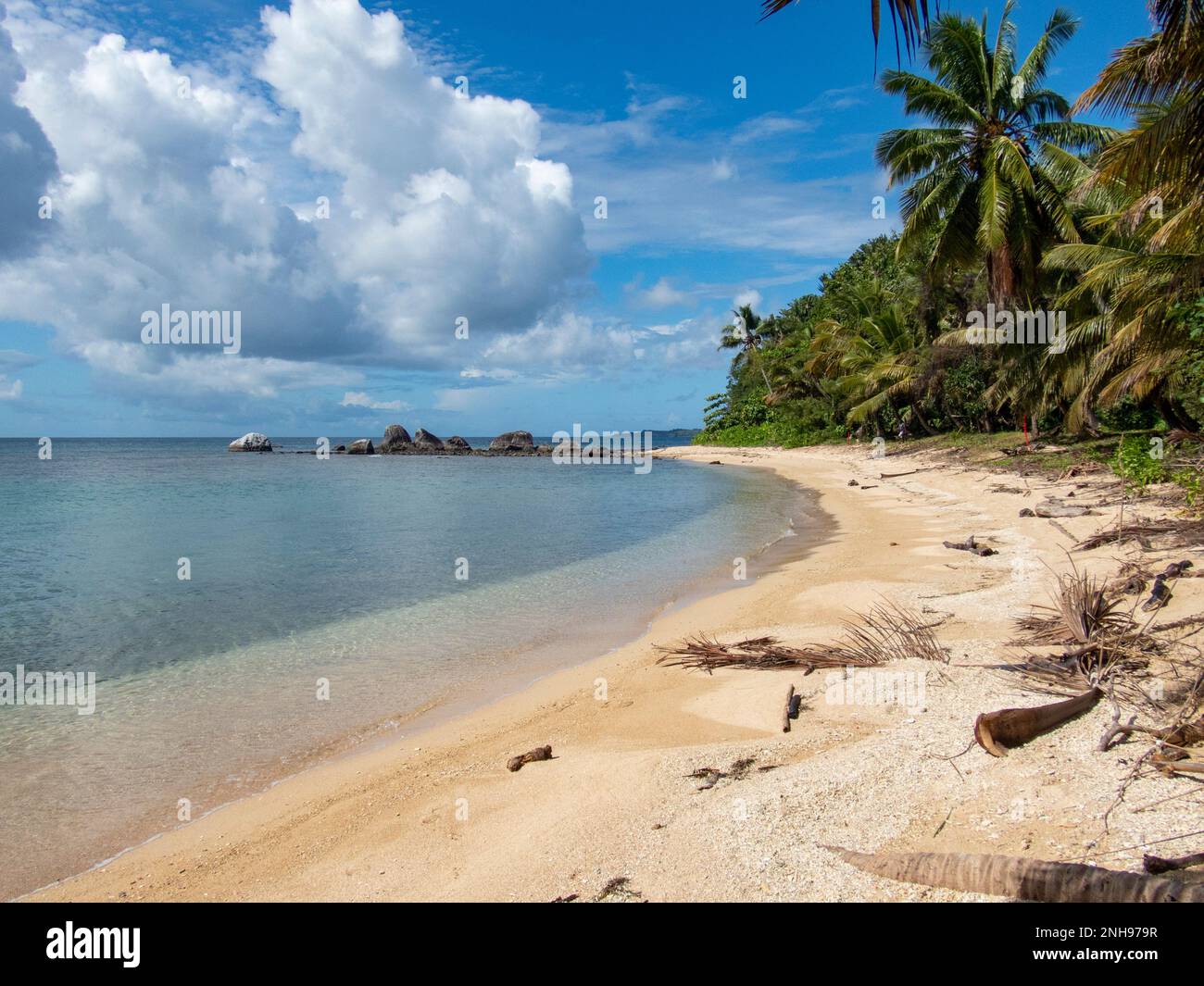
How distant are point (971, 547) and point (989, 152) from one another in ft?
48.7

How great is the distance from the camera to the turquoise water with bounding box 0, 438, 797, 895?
596 centimetres

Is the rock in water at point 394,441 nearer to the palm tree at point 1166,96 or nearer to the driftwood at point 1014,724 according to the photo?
the palm tree at point 1166,96

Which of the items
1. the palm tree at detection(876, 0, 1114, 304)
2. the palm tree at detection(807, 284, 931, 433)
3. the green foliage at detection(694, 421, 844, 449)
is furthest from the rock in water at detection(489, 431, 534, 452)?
the palm tree at detection(876, 0, 1114, 304)

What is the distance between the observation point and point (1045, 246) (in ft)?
73.6

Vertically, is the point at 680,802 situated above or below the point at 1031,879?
below

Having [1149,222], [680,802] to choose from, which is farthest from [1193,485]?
[680,802]

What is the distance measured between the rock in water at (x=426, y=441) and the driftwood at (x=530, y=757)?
270 feet

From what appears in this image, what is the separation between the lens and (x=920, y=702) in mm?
5383

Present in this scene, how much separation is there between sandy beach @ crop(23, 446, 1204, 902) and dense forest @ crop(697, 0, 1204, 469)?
13.3 ft

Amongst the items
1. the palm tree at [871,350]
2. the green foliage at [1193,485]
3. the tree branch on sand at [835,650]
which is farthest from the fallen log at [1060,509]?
the palm tree at [871,350]

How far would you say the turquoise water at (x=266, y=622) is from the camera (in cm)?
596

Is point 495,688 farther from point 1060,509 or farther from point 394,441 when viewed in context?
point 394,441

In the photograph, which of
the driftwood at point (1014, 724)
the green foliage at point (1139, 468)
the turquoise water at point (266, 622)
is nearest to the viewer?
the driftwood at point (1014, 724)
